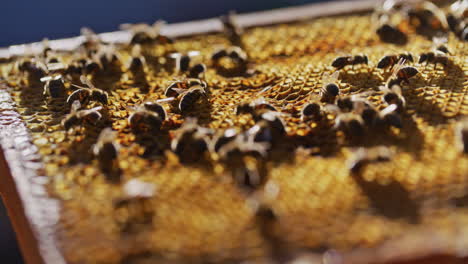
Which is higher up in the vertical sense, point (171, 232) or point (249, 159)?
point (249, 159)

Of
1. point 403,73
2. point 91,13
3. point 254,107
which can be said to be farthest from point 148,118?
point 91,13

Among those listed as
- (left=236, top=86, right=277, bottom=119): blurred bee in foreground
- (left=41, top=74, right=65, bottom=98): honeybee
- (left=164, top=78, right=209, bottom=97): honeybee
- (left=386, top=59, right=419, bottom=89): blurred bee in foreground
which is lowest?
(left=236, top=86, right=277, bottom=119): blurred bee in foreground

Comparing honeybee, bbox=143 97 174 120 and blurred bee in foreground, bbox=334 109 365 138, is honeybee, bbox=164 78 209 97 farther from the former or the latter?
blurred bee in foreground, bbox=334 109 365 138

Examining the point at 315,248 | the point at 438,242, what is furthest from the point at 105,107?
the point at 438,242

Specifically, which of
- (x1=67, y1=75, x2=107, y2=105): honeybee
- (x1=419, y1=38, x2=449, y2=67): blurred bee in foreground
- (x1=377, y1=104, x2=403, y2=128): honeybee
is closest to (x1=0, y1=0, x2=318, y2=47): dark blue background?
(x1=67, y1=75, x2=107, y2=105): honeybee

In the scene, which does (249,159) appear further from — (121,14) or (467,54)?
(121,14)

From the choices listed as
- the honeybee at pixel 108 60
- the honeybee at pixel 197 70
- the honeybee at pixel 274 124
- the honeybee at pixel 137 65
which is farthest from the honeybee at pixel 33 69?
the honeybee at pixel 274 124

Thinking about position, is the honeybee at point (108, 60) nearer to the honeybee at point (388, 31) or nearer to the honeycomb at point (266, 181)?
the honeycomb at point (266, 181)
